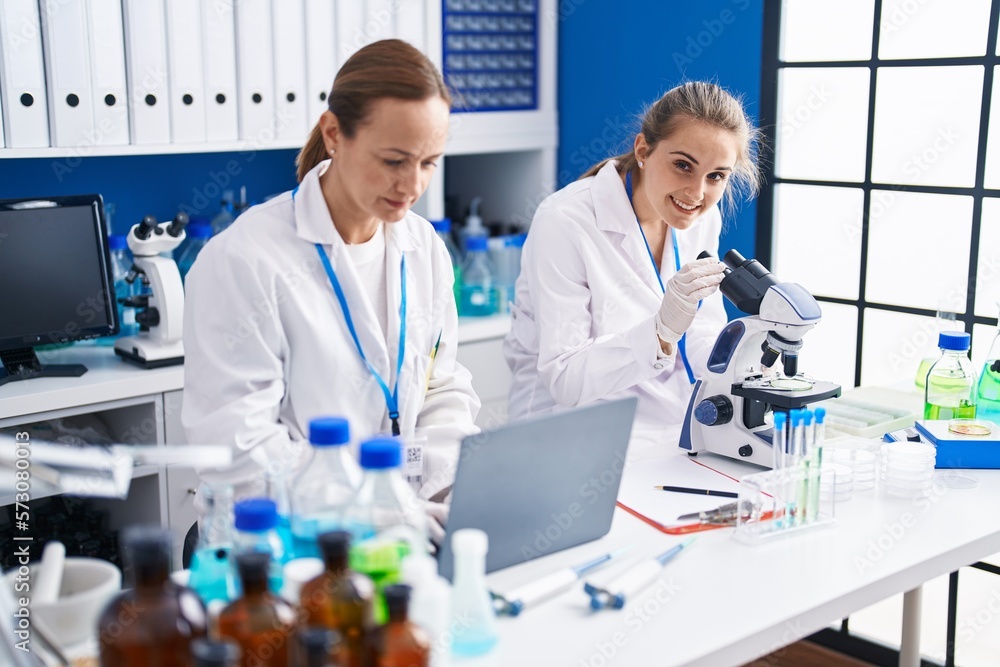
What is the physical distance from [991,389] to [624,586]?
1.11 metres

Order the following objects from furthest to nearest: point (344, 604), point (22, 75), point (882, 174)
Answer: point (882, 174), point (22, 75), point (344, 604)

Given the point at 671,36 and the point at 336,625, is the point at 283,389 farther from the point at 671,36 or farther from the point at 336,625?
the point at 671,36

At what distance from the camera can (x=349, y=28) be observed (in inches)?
117

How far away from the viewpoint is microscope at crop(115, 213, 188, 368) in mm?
2633

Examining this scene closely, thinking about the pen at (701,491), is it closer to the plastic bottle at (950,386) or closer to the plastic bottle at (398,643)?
the plastic bottle at (950,386)

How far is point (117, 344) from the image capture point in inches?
107

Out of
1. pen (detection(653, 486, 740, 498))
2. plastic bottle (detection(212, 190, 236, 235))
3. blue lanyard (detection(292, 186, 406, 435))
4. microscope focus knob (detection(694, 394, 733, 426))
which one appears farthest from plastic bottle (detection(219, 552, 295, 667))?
plastic bottle (detection(212, 190, 236, 235))

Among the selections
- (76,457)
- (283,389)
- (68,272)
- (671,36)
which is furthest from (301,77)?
(76,457)

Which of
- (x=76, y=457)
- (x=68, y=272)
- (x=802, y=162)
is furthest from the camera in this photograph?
(x=802, y=162)

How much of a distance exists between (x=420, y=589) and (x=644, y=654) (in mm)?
352

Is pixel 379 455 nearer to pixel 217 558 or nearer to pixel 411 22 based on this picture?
pixel 217 558

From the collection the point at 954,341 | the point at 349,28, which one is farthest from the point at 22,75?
the point at 954,341

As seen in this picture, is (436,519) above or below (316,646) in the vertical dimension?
below

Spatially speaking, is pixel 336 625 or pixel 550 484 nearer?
pixel 336 625
